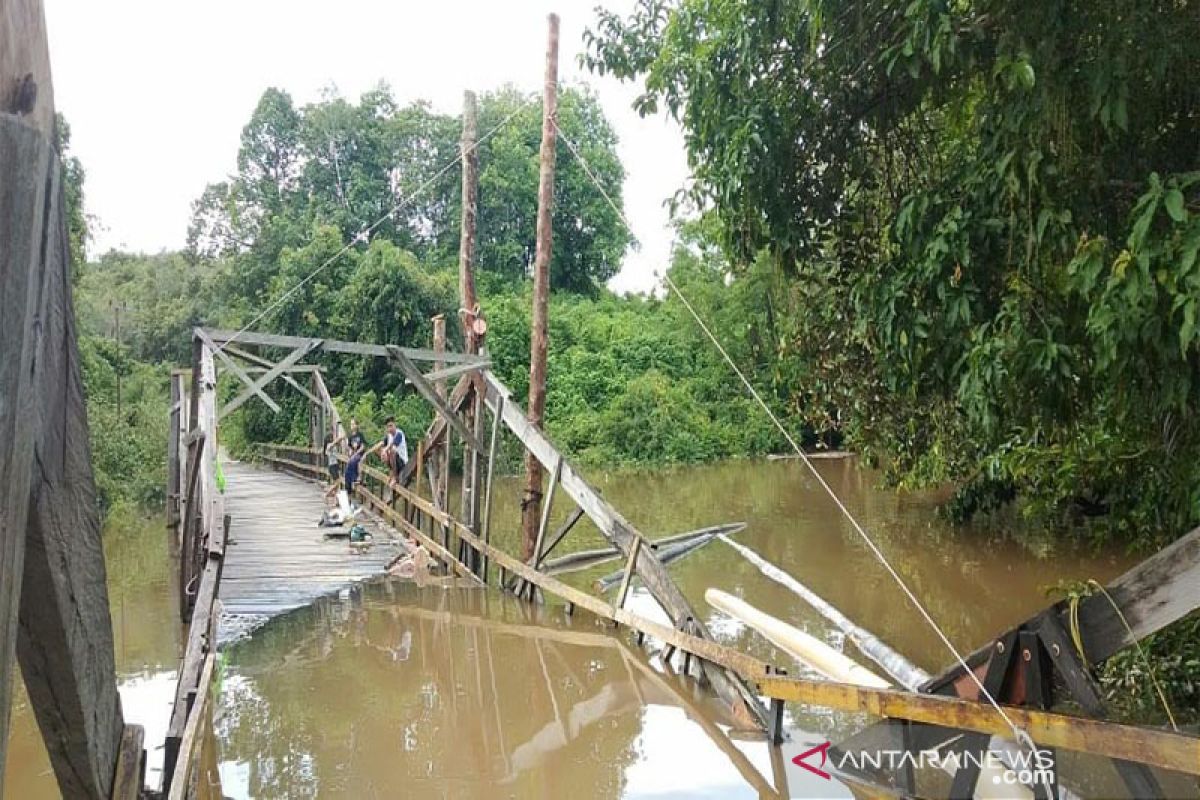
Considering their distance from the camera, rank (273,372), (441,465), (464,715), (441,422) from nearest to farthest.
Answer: (464,715) → (273,372) → (441,422) → (441,465)

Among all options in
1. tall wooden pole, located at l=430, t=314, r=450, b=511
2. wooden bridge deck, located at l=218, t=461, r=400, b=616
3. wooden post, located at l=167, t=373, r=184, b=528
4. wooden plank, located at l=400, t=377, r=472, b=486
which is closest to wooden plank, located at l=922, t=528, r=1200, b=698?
wooden bridge deck, located at l=218, t=461, r=400, b=616

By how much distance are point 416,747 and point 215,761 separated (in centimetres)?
133

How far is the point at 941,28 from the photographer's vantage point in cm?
427

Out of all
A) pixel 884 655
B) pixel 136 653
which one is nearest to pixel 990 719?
pixel 884 655

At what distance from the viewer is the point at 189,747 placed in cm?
445

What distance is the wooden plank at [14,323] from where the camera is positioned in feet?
3.89

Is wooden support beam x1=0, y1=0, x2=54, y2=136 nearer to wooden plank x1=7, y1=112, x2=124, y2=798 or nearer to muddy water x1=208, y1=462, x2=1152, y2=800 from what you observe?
wooden plank x1=7, y1=112, x2=124, y2=798

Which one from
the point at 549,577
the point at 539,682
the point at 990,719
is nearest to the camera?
the point at 990,719

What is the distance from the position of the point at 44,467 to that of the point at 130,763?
1139mm

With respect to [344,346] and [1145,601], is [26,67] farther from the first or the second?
[344,346]

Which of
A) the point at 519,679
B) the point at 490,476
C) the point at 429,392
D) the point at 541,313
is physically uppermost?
the point at 541,313

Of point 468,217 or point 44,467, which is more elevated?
point 468,217

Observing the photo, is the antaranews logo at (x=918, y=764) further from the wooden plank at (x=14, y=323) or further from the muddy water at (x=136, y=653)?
the muddy water at (x=136, y=653)

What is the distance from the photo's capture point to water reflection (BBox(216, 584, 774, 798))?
5910 mm
